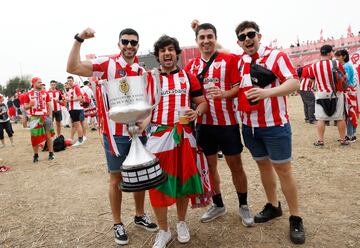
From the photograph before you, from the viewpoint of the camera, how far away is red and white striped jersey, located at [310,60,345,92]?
649 centimetres

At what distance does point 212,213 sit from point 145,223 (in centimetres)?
81

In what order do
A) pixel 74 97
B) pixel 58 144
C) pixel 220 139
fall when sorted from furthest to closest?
pixel 74 97, pixel 58 144, pixel 220 139

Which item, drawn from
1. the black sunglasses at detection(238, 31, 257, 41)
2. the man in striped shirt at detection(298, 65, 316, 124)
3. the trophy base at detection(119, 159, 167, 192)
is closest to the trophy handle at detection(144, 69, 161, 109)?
the trophy base at detection(119, 159, 167, 192)

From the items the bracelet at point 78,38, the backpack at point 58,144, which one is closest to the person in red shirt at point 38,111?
the backpack at point 58,144

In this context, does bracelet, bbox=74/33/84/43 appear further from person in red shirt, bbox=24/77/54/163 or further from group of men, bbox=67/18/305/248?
person in red shirt, bbox=24/77/54/163

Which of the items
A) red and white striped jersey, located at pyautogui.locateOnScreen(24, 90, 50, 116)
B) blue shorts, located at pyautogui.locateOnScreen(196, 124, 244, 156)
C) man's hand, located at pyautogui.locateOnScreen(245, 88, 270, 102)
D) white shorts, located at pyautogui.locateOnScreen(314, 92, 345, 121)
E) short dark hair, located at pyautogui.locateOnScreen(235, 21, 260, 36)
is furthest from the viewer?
red and white striped jersey, located at pyautogui.locateOnScreen(24, 90, 50, 116)

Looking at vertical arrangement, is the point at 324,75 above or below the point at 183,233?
above

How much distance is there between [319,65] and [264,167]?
419cm

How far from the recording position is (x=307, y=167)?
5410mm

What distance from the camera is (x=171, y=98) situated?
9.91 feet

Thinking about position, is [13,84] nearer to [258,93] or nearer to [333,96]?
[333,96]

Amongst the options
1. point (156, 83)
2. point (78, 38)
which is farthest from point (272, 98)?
point (78, 38)

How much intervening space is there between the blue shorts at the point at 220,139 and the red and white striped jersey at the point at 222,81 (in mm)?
67

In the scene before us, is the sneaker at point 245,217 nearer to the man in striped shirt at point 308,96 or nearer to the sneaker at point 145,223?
the sneaker at point 145,223
